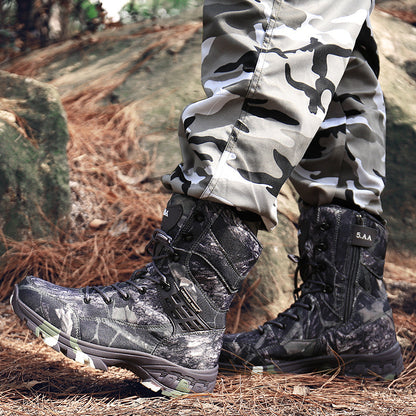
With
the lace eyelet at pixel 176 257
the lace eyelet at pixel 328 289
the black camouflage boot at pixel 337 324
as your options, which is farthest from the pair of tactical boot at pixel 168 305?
the lace eyelet at pixel 328 289

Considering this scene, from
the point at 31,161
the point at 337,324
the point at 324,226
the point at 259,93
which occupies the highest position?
the point at 259,93

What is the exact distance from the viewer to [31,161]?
2.05 meters

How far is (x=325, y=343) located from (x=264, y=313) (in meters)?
0.52

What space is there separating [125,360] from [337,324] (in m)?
0.68

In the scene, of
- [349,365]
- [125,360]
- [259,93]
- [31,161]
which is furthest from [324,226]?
[31,161]

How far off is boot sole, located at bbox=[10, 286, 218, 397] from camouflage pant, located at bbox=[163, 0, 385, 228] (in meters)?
0.44

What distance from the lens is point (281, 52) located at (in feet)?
3.65

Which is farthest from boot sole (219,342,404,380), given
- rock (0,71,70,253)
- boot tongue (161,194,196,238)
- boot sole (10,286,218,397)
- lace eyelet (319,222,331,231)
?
rock (0,71,70,253)

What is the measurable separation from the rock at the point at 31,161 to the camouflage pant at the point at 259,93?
1.04 meters

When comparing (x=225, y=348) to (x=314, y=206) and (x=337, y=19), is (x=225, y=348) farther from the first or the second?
(x=337, y=19)

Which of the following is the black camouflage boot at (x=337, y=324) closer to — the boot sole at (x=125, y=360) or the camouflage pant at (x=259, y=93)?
the boot sole at (x=125, y=360)

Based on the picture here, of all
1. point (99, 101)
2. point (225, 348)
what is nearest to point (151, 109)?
point (99, 101)

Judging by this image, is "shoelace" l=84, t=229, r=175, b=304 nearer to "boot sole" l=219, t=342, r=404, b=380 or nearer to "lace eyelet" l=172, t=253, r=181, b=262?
"lace eyelet" l=172, t=253, r=181, b=262

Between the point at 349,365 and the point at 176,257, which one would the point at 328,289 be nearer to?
the point at 349,365
